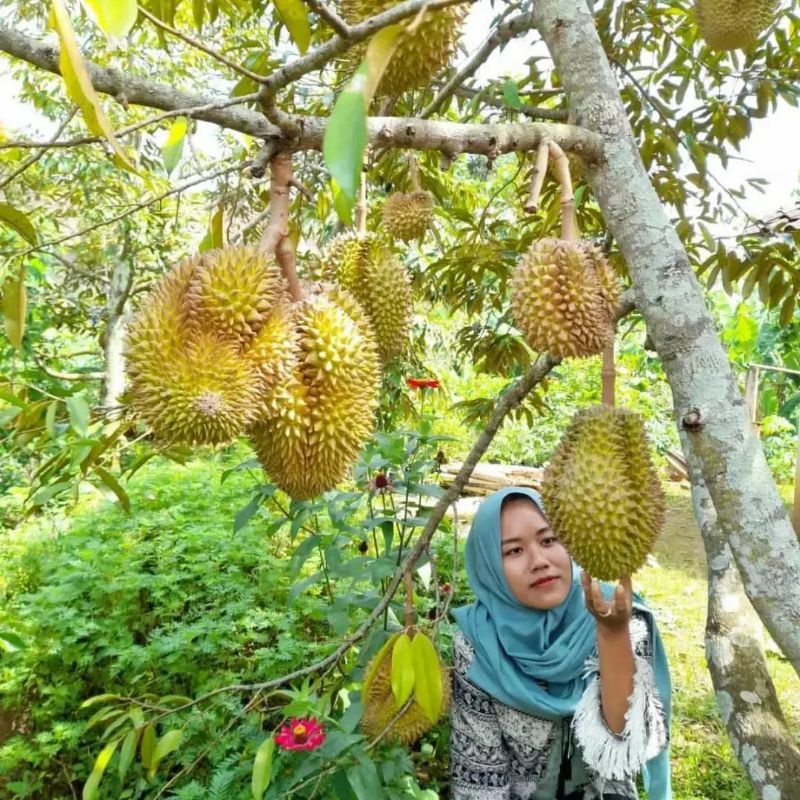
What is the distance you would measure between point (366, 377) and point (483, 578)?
1.29 metres

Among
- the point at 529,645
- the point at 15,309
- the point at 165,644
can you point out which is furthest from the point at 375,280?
the point at 165,644

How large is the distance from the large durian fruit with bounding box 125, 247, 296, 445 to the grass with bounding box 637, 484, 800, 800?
2.40 metres

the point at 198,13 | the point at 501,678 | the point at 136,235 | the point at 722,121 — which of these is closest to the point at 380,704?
the point at 501,678

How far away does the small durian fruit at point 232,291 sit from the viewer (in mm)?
718

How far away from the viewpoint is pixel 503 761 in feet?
6.21

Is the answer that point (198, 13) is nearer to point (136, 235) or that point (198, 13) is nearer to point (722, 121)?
point (722, 121)

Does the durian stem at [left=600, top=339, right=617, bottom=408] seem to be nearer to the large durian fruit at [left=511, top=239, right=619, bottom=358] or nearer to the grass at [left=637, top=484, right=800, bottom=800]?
the large durian fruit at [left=511, top=239, right=619, bottom=358]

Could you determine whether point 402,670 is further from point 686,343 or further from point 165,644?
point 165,644

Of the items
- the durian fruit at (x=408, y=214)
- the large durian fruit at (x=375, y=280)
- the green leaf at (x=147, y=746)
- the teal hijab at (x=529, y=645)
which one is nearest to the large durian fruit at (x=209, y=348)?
the large durian fruit at (x=375, y=280)

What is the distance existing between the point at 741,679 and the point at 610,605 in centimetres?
39

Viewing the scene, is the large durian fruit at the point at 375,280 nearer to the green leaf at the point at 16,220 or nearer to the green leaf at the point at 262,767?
the green leaf at the point at 16,220

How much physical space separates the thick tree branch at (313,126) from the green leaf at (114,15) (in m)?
0.18

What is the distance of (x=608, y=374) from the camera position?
34.7 inches

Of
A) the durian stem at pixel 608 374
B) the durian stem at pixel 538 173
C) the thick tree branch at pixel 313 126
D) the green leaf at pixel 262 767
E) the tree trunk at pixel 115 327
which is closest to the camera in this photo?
the thick tree branch at pixel 313 126
